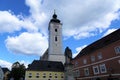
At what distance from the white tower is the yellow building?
599 centimetres

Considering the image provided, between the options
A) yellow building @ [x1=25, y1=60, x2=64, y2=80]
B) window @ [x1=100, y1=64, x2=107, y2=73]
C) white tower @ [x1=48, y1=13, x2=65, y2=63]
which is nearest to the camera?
window @ [x1=100, y1=64, x2=107, y2=73]

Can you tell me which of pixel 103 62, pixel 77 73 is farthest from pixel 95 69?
pixel 77 73

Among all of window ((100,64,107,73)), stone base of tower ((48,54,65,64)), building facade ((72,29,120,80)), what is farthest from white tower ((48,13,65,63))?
window ((100,64,107,73))

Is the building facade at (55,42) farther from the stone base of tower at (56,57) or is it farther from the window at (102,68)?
the window at (102,68)

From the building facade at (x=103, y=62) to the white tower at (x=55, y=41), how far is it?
17539 millimetres

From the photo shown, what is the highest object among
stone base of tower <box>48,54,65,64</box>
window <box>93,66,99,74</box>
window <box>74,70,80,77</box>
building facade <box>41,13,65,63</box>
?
building facade <box>41,13,65,63</box>

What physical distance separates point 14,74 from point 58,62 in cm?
1990

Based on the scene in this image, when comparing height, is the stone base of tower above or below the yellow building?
above

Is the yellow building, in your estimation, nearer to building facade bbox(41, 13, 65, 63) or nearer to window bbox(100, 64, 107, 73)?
building facade bbox(41, 13, 65, 63)

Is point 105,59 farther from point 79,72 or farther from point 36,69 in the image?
point 36,69

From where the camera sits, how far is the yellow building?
136ft

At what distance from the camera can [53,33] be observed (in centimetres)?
5847

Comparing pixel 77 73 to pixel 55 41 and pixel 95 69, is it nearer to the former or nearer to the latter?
pixel 95 69

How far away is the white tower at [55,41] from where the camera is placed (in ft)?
177
